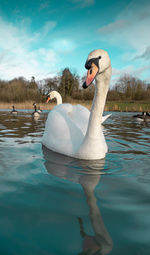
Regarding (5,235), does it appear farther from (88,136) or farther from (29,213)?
(88,136)

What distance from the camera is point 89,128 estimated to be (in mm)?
3156

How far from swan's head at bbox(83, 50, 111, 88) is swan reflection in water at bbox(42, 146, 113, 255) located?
121 cm

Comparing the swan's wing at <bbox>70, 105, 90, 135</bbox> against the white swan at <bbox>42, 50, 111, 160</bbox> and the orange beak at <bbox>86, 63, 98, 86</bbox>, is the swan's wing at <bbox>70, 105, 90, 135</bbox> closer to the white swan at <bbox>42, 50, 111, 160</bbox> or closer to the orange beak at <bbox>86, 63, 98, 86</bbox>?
the white swan at <bbox>42, 50, 111, 160</bbox>

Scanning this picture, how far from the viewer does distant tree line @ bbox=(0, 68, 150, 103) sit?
2925 centimetres

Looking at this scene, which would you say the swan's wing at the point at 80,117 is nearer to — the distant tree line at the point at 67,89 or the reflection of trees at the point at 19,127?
the reflection of trees at the point at 19,127

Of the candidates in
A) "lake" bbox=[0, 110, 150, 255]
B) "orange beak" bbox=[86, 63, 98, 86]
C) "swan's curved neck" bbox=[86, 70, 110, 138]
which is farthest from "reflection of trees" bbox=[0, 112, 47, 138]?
"orange beak" bbox=[86, 63, 98, 86]

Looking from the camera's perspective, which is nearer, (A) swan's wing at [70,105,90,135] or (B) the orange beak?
(B) the orange beak

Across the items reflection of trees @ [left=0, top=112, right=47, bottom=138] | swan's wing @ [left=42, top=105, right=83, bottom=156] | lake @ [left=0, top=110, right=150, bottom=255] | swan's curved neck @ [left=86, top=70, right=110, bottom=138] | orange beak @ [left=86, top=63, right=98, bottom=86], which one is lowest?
lake @ [left=0, top=110, right=150, bottom=255]

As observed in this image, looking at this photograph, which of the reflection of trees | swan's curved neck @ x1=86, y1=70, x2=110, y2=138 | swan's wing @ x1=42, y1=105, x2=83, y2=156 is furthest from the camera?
the reflection of trees

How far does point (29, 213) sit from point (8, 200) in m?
0.35

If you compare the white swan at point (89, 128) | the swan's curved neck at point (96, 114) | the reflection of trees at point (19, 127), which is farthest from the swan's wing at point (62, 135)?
the reflection of trees at point (19, 127)

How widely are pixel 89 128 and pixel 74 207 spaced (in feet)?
5.01

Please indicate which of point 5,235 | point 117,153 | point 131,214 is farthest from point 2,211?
point 117,153

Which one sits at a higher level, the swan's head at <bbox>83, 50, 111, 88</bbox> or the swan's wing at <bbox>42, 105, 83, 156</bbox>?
the swan's head at <bbox>83, 50, 111, 88</bbox>
